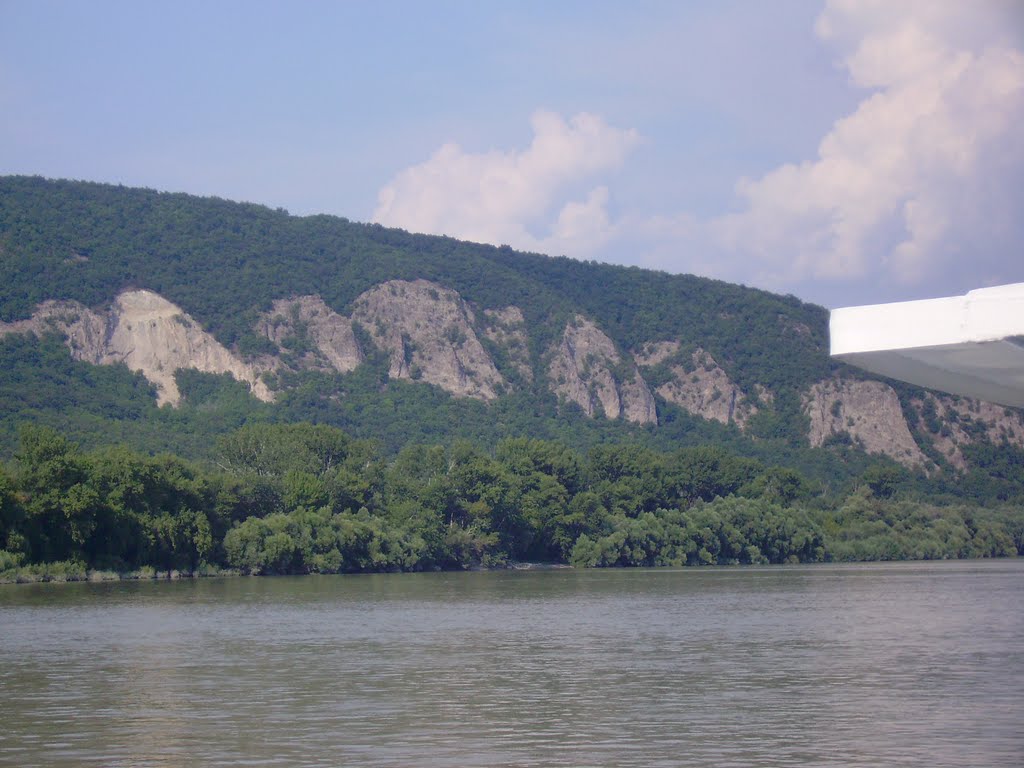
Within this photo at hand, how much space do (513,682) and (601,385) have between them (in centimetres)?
16806

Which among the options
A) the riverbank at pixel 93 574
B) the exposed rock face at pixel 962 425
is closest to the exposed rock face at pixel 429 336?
the exposed rock face at pixel 962 425

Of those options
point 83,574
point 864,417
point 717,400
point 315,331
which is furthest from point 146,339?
point 83,574

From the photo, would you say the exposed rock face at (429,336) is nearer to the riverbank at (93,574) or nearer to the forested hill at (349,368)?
the forested hill at (349,368)

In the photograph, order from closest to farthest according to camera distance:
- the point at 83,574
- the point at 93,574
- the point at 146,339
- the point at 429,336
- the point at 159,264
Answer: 1. the point at 83,574
2. the point at 93,574
3. the point at 146,339
4. the point at 159,264
5. the point at 429,336

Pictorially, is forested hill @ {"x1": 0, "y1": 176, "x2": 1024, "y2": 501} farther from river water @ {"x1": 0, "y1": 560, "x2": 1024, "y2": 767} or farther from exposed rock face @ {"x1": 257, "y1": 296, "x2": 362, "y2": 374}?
river water @ {"x1": 0, "y1": 560, "x2": 1024, "y2": 767}

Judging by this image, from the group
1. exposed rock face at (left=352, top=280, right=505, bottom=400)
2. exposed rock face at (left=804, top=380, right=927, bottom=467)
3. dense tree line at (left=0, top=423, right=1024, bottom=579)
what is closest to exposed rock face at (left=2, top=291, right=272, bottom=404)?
exposed rock face at (left=352, top=280, right=505, bottom=400)

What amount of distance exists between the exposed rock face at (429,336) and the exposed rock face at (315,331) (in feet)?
15.7

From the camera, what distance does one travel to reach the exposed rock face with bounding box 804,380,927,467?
178 metres

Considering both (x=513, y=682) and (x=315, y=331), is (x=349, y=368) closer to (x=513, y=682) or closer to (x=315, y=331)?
(x=315, y=331)

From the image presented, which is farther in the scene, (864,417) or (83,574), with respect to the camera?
(864,417)

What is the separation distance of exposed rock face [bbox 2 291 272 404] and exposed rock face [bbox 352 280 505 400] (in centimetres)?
2439

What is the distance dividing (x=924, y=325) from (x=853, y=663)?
24441mm

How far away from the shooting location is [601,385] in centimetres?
19312

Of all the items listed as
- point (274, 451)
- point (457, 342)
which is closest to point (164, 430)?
point (274, 451)
